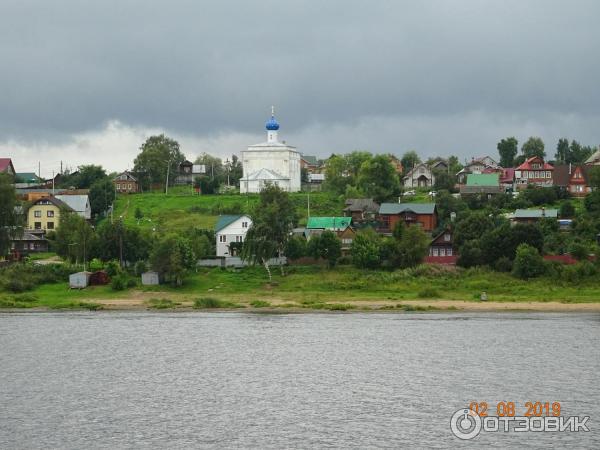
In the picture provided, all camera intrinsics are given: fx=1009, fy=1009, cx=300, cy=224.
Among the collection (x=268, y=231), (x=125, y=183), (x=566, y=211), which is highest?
(x=125, y=183)

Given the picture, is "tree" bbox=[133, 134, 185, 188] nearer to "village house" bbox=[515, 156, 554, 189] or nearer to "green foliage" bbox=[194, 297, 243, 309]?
"village house" bbox=[515, 156, 554, 189]

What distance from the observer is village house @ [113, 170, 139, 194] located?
387 ft

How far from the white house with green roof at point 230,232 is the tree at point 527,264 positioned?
22.4 m

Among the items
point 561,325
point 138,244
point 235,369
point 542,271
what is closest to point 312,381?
point 235,369

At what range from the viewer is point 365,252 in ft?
236

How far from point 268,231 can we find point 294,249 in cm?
356

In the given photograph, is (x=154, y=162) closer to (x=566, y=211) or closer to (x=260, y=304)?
(x=566, y=211)

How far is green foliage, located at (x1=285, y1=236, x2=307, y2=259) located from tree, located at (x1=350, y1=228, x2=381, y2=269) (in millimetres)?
3649

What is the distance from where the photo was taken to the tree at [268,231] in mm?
70812

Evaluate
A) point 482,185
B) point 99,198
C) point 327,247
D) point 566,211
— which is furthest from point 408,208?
point 99,198

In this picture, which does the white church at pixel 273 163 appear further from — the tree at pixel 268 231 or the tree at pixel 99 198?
the tree at pixel 268 231

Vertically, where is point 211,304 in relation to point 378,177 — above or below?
below

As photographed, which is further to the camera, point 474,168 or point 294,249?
point 474,168
